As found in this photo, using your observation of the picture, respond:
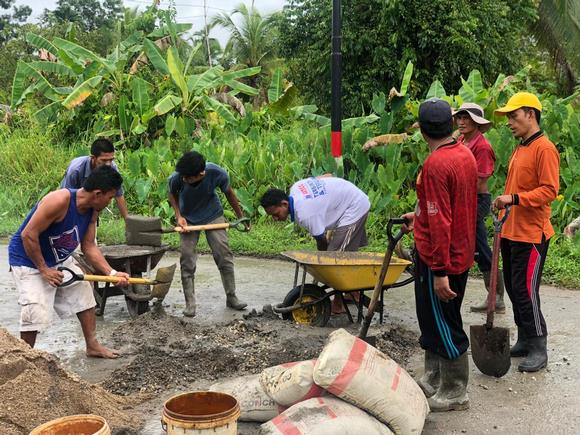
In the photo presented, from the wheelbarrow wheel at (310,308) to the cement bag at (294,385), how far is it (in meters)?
2.17

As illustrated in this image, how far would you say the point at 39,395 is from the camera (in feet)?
12.3

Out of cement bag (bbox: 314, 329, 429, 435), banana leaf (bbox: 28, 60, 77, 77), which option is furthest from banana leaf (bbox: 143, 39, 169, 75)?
cement bag (bbox: 314, 329, 429, 435)

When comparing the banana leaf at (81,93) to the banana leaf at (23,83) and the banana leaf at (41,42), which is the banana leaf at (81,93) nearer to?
the banana leaf at (23,83)

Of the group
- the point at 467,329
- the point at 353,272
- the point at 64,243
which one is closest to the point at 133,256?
the point at 64,243

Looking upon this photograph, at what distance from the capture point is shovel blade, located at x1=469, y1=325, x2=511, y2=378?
469 cm

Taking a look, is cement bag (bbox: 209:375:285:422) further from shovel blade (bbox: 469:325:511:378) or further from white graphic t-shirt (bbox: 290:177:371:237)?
white graphic t-shirt (bbox: 290:177:371:237)

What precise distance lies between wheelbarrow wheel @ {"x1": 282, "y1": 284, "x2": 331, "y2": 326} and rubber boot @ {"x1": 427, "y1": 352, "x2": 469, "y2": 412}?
1963 mm

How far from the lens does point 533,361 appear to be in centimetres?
493

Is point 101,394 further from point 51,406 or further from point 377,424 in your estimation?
point 377,424

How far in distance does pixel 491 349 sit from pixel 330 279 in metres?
1.49

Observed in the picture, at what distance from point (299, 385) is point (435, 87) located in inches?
313

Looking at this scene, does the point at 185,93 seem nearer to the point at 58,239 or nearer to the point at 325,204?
the point at 325,204

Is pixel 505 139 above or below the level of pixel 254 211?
above

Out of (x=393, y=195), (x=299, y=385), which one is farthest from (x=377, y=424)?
(x=393, y=195)
